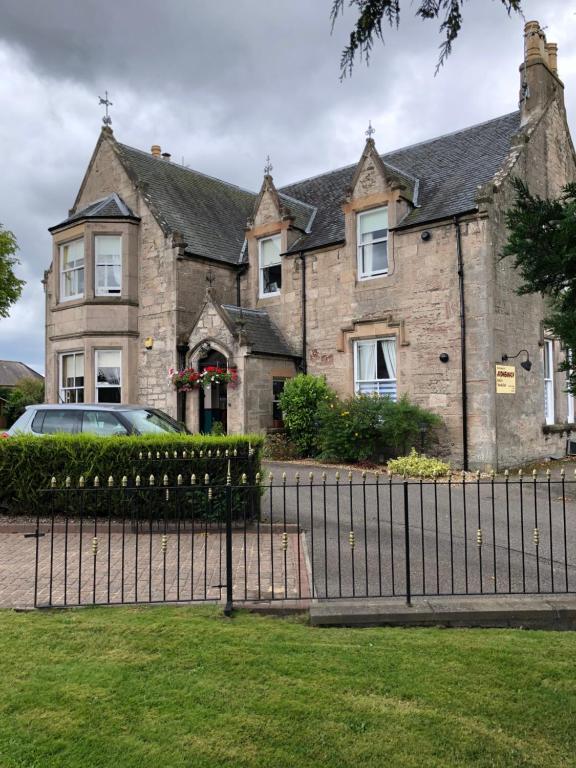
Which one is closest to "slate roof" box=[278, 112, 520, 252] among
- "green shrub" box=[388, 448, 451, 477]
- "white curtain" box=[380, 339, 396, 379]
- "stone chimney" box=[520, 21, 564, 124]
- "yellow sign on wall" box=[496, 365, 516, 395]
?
"stone chimney" box=[520, 21, 564, 124]

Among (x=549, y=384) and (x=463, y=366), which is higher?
(x=463, y=366)

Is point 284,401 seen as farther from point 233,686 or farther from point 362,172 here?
point 233,686

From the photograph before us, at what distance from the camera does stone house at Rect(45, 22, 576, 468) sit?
14758mm

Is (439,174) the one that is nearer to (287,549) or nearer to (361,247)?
(361,247)

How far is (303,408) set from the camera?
16.5m

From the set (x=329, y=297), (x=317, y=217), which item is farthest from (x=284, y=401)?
(x=317, y=217)

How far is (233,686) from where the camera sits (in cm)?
375

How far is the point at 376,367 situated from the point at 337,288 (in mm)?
2789

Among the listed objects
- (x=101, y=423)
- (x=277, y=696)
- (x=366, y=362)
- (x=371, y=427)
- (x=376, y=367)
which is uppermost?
(x=366, y=362)

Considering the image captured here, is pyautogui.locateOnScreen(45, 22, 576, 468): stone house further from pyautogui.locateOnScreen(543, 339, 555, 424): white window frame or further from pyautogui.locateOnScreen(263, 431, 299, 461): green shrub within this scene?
pyautogui.locateOnScreen(263, 431, 299, 461): green shrub

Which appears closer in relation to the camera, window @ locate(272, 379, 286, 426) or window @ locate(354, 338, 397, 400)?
window @ locate(354, 338, 397, 400)

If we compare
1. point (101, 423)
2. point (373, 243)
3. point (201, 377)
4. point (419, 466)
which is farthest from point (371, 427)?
A: point (101, 423)

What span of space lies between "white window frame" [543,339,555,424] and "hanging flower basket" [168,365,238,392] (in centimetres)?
943

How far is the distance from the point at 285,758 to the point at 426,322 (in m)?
13.4
